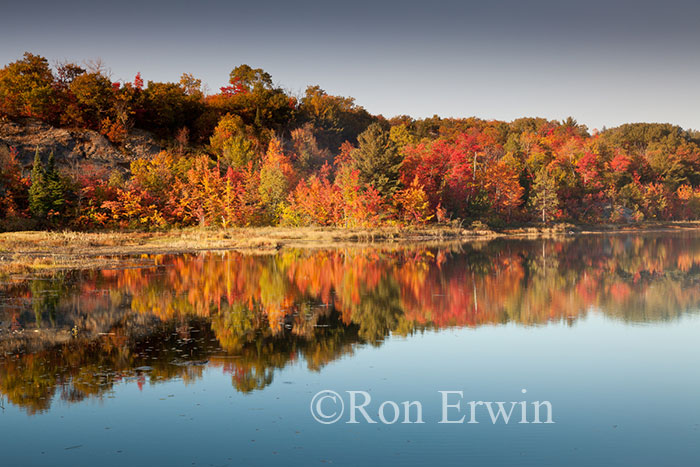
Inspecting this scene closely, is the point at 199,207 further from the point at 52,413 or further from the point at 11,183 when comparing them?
the point at 52,413

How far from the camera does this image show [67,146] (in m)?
Answer: 66.2

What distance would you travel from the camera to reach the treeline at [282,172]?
2239 inches

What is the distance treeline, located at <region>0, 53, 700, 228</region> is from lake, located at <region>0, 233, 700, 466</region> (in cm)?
3129

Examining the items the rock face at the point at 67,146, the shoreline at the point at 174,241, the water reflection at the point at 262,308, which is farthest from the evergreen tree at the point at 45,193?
the water reflection at the point at 262,308

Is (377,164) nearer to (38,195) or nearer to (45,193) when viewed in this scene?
(45,193)

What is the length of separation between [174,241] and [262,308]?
28.7 meters

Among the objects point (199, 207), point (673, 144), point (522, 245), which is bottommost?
point (522, 245)

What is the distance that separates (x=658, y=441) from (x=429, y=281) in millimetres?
18646

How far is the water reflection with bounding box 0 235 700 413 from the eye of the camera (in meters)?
13.7

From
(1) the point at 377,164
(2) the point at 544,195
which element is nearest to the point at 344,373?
(1) the point at 377,164

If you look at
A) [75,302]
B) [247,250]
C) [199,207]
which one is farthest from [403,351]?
[199,207]

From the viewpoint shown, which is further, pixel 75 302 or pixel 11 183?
pixel 11 183

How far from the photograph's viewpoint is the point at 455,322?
1939 centimetres

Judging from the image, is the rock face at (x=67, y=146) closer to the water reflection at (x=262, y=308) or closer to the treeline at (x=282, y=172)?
the treeline at (x=282, y=172)
